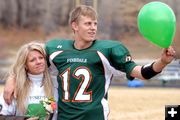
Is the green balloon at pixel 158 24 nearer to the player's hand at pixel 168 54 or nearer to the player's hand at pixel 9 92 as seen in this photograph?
the player's hand at pixel 168 54

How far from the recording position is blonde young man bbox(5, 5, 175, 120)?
412 cm

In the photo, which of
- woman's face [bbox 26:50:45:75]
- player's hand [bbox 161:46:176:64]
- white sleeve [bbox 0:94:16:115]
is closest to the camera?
player's hand [bbox 161:46:176:64]

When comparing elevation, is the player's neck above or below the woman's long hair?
above

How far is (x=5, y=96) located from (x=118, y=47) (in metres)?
1.02

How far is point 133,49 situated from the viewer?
99.3ft

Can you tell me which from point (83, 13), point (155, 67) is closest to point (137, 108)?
point (83, 13)

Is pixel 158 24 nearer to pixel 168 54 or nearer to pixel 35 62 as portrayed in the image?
pixel 168 54

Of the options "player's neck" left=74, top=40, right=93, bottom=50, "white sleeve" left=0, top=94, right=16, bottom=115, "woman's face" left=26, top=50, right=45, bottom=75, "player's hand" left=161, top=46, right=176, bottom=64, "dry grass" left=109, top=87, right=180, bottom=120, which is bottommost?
"dry grass" left=109, top=87, right=180, bottom=120

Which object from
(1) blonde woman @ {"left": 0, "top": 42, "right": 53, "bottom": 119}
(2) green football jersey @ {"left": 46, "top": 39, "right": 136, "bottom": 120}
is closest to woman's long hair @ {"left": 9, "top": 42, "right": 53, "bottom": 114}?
(1) blonde woman @ {"left": 0, "top": 42, "right": 53, "bottom": 119}

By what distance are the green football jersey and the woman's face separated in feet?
0.56

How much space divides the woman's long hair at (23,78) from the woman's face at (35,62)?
0.03 m

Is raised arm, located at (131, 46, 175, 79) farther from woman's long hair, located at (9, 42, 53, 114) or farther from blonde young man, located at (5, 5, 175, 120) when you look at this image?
woman's long hair, located at (9, 42, 53, 114)

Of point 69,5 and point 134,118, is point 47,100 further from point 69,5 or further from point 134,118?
point 69,5

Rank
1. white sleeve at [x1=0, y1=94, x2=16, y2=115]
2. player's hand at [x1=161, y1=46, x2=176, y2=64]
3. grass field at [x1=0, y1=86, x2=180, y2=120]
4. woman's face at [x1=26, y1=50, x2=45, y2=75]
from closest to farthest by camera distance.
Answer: player's hand at [x1=161, y1=46, x2=176, y2=64]
white sleeve at [x1=0, y1=94, x2=16, y2=115]
woman's face at [x1=26, y1=50, x2=45, y2=75]
grass field at [x1=0, y1=86, x2=180, y2=120]
